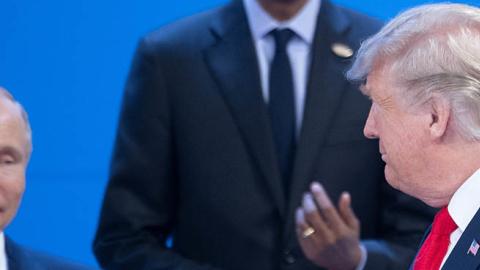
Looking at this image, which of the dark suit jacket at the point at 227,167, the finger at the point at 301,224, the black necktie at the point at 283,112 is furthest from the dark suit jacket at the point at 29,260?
the black necktie at the point at 283,112

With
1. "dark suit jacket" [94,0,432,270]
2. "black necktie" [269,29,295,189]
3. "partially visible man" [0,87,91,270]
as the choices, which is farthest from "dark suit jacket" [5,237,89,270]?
"black necktie" [269,29,295,189]

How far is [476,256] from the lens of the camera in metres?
1.82

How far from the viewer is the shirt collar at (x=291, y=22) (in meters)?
2.79

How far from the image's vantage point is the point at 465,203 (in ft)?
6.14

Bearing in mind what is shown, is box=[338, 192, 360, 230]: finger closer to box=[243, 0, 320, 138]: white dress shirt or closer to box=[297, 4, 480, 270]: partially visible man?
box=[243, 0, 320, 138]: white dress shirt

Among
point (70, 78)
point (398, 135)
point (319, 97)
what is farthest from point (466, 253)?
point (70, 78)

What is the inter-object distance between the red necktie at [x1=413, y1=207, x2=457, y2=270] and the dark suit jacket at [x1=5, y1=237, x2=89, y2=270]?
27.5 inches

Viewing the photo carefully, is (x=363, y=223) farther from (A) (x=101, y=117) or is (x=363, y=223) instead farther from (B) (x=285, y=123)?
(A) (x=101, y=117)

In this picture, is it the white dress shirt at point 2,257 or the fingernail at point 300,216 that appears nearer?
the white dress shirt at point 2,257

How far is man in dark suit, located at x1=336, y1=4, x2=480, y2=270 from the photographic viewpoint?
1.83 meters

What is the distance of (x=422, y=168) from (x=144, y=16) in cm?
174

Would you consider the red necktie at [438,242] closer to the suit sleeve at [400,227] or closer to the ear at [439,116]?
the ear at [439,116]

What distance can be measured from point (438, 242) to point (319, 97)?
822 millimetres

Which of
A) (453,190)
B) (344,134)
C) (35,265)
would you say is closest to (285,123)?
(344,134)
